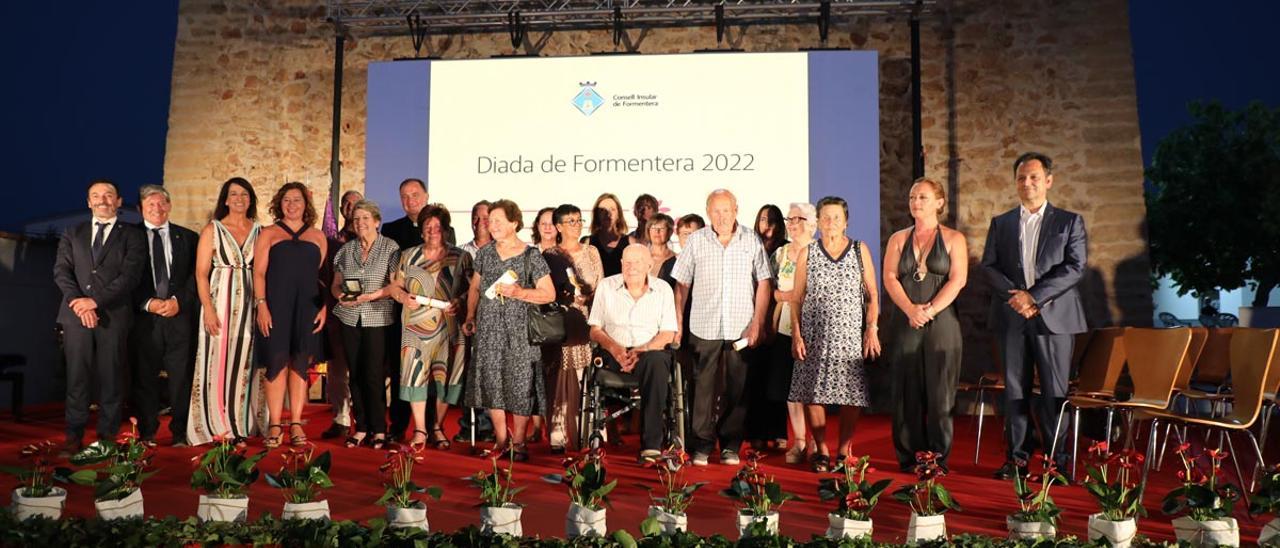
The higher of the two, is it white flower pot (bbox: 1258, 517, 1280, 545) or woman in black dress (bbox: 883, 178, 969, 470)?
woman in black dress (bbox: 883, 178, 969, 470)

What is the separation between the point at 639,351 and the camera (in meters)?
4.91

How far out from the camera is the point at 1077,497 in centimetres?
400

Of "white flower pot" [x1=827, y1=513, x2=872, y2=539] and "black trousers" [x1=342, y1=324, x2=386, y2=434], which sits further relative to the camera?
"black trousers" [x1=342, y1=324, x2=386, y2=434]

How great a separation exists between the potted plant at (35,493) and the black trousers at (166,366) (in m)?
2.09

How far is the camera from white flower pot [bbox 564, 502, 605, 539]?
287 centimetres

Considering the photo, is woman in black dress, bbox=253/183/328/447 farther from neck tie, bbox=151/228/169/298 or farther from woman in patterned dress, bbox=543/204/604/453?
woman in patterned dress, bbox=543/204/604/453

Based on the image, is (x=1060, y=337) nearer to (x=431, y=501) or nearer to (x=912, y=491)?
(x=912, y=491)

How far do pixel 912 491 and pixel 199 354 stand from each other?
12.6 ft

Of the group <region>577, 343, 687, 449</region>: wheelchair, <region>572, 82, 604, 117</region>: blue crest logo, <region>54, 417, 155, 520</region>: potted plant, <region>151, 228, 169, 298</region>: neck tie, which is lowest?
<region>54, 417, 155, 520</region>: potted plant

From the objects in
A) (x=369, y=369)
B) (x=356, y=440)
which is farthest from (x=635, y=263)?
(x=356, y=440)

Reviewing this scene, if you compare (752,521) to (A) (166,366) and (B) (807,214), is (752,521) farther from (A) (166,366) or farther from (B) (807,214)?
(A) (166,366)

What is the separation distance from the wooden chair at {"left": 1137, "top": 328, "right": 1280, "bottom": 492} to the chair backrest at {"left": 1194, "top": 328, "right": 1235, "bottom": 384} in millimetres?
1501

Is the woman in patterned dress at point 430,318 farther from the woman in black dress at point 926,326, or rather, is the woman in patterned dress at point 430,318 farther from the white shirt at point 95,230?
the woman in black dress at point 926,326

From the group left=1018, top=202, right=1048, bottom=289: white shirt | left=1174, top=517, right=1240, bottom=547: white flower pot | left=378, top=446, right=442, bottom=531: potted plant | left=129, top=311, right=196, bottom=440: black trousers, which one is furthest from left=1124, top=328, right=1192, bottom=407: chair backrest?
left=129, top=311, right=196, bottom=440: black trousers
